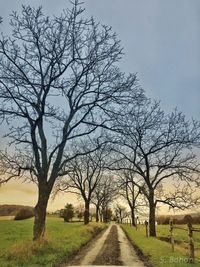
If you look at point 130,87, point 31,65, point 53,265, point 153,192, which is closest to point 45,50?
point 31,65

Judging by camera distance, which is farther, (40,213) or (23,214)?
(23,214)

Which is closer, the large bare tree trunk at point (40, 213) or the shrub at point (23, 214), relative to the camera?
the large bare tree trunk at point (40, 213)

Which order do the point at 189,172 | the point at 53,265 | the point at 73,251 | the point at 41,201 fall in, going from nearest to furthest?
1. the point at 53,265
2. the point at 73,251
3. the point at 41,201
4. the point at 189,172

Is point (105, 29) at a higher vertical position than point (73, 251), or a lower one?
higher

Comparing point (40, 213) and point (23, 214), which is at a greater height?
point (23, 214)

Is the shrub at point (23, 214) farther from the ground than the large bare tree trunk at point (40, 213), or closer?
farther from the ground

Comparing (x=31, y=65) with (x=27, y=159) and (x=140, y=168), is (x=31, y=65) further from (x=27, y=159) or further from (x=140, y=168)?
(x=140, y=168)

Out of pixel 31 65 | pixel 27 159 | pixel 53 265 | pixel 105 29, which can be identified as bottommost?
pixel 53 265

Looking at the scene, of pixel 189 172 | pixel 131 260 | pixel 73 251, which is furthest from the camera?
pixel 189 172

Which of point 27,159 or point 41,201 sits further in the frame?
point 27,159

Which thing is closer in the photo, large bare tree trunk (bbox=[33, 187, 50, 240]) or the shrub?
large bare tree trunk (bbox=[33, 187, 50, 240])

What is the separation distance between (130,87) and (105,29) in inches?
146

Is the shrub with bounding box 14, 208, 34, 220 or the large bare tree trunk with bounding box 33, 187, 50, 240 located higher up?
the shrub with bounding box 14, 208, 34, 220

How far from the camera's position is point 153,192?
38.3 meters
